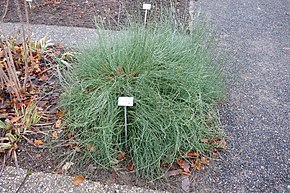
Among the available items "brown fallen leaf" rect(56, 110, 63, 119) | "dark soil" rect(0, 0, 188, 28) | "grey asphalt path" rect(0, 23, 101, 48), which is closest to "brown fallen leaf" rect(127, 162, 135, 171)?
"brown fallen leaf" rect(56, 110, 63, 119)

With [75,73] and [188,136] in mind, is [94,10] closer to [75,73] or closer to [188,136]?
[75,73]

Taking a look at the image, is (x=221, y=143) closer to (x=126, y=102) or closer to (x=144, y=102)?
(x=144, y=102)

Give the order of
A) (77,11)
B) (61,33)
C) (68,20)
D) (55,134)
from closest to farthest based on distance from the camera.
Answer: (55,134), (61,33), (68,20), (77,11)

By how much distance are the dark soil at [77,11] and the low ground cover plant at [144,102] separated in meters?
1.35

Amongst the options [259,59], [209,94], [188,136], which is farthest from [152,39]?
[259,59]

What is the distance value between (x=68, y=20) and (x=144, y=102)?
85.6 inches

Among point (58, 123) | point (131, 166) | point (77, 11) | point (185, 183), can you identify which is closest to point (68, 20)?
point (77, 11)

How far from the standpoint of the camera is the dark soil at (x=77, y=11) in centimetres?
358

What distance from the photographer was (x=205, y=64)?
240 centimetres

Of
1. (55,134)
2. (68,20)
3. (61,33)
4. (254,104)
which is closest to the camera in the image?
(55,134)

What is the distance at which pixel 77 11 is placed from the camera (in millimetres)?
3848

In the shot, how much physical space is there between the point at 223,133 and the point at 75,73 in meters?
1.22

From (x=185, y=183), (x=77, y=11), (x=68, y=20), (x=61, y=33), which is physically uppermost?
(x=77, y=11)

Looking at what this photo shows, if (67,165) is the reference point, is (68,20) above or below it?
above
